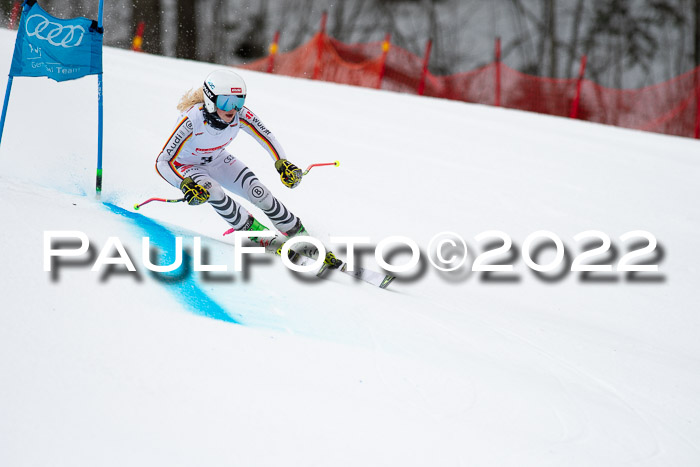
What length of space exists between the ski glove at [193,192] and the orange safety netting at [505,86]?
7.81 metres

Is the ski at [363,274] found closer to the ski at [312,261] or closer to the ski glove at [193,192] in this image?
the ski at [312,261]

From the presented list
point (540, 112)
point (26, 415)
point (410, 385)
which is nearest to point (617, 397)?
point (410, 385)

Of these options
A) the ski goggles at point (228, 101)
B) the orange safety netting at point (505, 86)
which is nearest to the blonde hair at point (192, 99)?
the ski goggles at point (228, 101)

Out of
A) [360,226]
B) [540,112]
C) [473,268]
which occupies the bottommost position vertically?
[473,268]

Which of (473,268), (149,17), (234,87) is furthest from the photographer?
(149,17)

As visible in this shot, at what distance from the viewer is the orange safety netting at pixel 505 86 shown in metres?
10.0

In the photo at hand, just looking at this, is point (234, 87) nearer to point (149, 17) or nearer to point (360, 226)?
point (360, 226)

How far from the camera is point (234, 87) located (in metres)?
4.11

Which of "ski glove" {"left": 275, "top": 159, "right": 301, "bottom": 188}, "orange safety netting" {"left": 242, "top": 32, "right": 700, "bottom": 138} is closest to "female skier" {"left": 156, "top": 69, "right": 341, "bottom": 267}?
"ski glove" {"left": 275, "top": 159, "right": 301, "bottom": 188}

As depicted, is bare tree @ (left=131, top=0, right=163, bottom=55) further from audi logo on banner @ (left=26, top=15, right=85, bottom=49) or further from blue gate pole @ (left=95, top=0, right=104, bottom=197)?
audi logo on banner @ (left=26, top=15, right=85, bottom=49)

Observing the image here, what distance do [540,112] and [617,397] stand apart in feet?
27.5

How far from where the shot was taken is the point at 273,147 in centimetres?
468

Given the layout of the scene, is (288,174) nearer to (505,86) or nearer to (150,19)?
(505,86)

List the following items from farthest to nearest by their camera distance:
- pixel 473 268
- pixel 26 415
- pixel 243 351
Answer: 1. pixel 473 268
2. pixel 243 351
3. pixel 26 415
